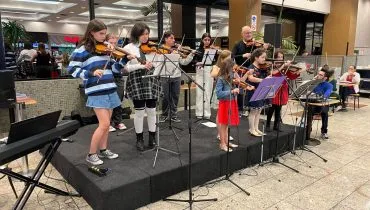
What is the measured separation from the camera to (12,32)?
15.4ft

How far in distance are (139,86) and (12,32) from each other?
328 cm

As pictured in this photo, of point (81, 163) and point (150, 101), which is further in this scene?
point (150, 101)

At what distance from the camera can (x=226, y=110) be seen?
2986 millimetres

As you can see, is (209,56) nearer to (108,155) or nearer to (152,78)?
(152,78)

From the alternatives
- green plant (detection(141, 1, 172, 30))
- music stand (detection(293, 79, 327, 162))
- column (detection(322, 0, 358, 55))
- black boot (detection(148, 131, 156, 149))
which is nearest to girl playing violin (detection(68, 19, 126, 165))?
black boot (detection(148, 131, 156, 149))

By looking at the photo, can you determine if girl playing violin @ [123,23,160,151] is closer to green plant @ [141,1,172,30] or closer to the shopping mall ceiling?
green plant @ [141,1,172,30]

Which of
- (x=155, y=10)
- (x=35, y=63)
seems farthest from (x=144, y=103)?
(x=155, y=10)

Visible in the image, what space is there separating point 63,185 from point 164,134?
1340 millimetres

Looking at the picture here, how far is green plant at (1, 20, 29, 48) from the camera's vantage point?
182 inches

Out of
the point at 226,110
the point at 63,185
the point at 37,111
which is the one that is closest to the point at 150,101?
the point at 226,110

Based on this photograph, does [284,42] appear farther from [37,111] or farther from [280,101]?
[37,111]

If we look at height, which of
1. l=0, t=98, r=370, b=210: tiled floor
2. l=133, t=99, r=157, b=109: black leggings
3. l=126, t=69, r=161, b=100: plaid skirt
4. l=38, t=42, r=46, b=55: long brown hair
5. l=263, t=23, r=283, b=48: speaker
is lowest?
l=0, t=98, r=370, b=210: tiled floor

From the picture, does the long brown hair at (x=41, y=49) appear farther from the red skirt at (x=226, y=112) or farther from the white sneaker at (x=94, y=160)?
the red skirt at (x=226, y=112)

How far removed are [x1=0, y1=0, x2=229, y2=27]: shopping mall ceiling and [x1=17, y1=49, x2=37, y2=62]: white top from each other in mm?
1814
